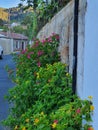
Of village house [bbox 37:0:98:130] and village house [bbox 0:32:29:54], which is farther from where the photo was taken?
village house [bbox 0:32:29:54]

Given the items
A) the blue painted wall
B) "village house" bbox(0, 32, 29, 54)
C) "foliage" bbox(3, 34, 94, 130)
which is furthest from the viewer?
"village house" bbox(0, 32, 29, 54)

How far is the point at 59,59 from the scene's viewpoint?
6.71m

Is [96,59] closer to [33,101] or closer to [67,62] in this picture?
[33,101]

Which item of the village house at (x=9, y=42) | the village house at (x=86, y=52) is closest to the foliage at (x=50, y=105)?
the village house at (x=86, y=52)

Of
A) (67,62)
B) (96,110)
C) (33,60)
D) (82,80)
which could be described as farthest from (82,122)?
(33,60)

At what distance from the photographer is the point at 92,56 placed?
3293 mm

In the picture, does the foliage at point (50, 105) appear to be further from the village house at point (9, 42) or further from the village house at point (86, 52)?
the village house at point (9, 42)

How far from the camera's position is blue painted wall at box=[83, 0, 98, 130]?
123 inches

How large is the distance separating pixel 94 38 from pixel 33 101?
2032mm

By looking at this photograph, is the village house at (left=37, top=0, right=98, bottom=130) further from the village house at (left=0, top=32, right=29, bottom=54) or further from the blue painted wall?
the village house at (left=0, top=32, right=29, bottom=54)

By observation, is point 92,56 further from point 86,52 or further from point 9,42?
point 9,42

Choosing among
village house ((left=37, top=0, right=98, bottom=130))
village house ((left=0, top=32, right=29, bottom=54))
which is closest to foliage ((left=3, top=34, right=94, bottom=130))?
village house ((left=37, top=0, right=98, bottom=130))

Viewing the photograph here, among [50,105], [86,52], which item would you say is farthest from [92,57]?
[50,105]

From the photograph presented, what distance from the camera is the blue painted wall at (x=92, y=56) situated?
10.2 ft
